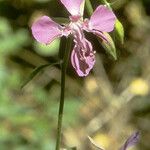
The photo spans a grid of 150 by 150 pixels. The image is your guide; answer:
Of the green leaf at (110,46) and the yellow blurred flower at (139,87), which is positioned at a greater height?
the green leaf at (110,46)

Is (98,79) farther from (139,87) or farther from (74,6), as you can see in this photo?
(74,6)

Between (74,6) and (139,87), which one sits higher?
(74,6)

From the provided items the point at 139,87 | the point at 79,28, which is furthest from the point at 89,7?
the point at 139,87

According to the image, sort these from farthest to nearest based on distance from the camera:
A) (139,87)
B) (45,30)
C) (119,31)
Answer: (139,87) < (119,31) < (45,30)

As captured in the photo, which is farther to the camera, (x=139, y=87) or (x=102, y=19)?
(x=139, y=87)

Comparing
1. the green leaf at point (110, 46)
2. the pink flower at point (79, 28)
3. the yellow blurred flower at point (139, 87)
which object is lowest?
the yellow blurred flower at point (139, 87)

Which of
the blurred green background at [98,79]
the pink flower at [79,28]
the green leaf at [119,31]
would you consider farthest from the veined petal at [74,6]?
the blurred green background at [98,79]

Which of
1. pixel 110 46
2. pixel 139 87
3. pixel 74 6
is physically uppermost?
pixel 74 6

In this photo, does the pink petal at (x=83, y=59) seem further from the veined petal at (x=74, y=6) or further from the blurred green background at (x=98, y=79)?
the blurred green background at (x=98, y=79)
